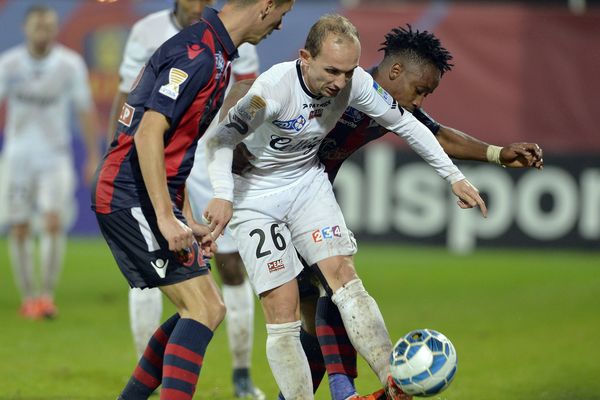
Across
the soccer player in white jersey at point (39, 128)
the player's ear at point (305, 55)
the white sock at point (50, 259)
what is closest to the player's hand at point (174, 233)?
the player's ear at point (305, 55)

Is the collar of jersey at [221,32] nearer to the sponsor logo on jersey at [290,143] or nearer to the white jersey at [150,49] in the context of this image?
the sponsor logo on jersey at [290,143]

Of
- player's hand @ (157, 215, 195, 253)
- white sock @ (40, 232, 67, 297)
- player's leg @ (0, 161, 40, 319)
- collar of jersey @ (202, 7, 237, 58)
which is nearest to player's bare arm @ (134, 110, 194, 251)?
player's hand @ (157, 215, 195, 253)

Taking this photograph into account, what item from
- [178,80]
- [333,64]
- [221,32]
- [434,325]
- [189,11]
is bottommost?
[434,325]

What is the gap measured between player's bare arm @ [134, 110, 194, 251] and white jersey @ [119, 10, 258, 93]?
7.46ft

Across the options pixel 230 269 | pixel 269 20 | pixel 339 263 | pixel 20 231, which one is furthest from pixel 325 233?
pixel 20 231

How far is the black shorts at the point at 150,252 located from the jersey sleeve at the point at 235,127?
0.27m

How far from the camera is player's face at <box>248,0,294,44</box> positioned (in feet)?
16.6

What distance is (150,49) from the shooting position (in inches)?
275

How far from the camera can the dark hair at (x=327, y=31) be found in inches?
198

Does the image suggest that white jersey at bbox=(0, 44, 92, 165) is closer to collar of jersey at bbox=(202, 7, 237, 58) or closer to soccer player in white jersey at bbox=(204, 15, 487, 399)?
soccer player in white jersey at bbox=(204, 15, 487, 399)

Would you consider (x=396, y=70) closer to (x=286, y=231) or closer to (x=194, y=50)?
(x=286, y=231)

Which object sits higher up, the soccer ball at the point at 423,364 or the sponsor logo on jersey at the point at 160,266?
the sponsor logo on jersey at the point at 160,266

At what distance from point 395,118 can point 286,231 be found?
80cm

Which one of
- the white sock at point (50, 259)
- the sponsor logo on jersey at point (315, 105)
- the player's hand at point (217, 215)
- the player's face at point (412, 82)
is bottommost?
the white sock at point (50, 259)
